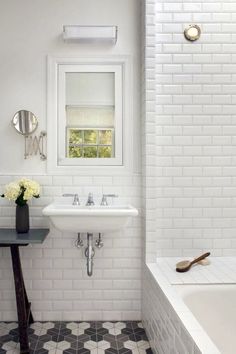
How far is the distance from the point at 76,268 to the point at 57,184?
747 millimetres

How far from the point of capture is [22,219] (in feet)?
7.61

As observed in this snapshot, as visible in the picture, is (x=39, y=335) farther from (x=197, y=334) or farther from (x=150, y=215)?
(x=197, y=334)

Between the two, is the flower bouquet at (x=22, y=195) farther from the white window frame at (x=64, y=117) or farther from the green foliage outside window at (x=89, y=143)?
the green foliage outside window at (x=89, y=143)

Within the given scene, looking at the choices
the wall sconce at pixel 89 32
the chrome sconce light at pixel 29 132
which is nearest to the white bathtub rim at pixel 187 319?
the chrome sconce light at pixel 29 132

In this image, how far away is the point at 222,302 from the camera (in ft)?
6.15

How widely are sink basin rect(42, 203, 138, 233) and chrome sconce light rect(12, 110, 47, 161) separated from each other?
659 mm

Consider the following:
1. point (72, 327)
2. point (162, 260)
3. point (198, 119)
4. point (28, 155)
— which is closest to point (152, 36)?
point (198, 119)

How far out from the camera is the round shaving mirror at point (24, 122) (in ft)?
8.21

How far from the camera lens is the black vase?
7.59ft

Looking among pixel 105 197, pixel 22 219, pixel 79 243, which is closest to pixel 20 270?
pixel 22 219

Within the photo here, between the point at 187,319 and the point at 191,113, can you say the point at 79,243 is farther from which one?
the point at 191,113

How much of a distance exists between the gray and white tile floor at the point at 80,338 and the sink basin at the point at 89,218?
2.80 ft

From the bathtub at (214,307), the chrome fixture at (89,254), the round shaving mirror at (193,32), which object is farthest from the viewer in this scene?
the round shaving mirror at (193,32)

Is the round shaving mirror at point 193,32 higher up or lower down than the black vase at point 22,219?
higher up
